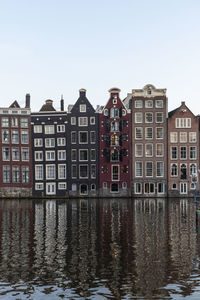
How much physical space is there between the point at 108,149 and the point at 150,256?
62390mm

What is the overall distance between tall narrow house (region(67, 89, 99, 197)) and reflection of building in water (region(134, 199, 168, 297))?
4578 cm

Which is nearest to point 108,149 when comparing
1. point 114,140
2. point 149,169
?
point 114,140

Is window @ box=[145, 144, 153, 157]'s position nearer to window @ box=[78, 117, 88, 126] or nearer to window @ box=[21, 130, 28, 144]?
window @ box=[78, 117, 88, 126]

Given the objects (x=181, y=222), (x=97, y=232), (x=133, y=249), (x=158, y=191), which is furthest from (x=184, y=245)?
(x=158, y=191)

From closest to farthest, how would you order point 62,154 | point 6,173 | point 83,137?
1. point 6,173
2. point 83,137
3. point 62,154

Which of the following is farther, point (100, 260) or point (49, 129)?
point (49, 129)

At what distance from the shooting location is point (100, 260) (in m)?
25.0

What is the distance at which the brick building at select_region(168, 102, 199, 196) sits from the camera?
87.5 m

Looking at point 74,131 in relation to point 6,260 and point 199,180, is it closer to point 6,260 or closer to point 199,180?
point 199,180

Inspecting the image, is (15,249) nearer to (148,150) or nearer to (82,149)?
(82,149)

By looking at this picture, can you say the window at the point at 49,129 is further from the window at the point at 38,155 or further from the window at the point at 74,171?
the window at the point at 74,171

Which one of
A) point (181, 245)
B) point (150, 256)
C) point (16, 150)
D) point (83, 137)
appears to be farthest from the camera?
point (16, 150)

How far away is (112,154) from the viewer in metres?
88.1

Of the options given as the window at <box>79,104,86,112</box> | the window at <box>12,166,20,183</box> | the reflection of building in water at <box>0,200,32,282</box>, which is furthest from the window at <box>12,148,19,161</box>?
the reflection of building in water at <box>0,200,32,282</box>
